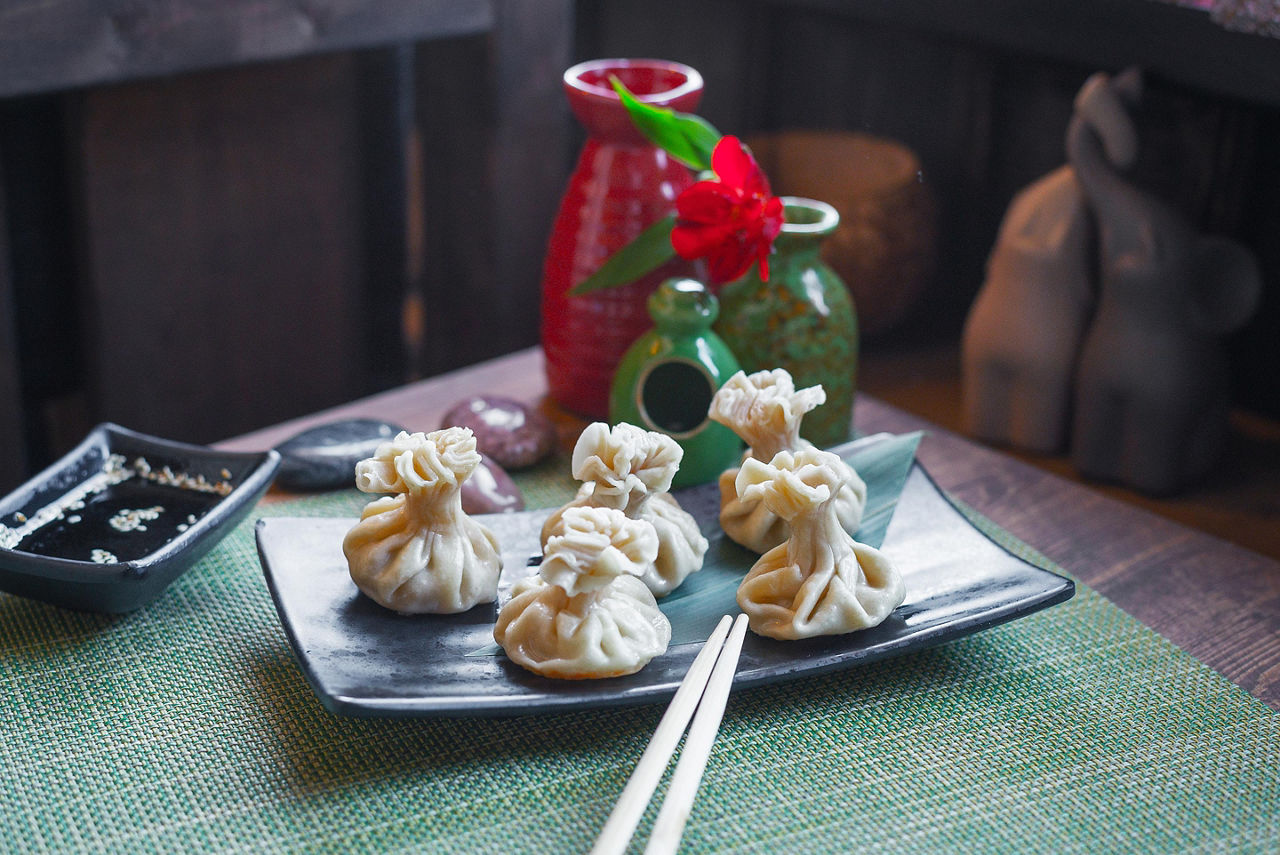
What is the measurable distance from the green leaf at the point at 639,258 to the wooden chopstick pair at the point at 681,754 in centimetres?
53

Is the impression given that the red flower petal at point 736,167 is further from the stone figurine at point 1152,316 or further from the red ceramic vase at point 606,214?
the stone figurine at point 1152,316

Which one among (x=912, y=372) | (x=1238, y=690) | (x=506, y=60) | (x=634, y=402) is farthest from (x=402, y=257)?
(x=1238, y=690)

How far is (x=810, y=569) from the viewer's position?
37.8 inches

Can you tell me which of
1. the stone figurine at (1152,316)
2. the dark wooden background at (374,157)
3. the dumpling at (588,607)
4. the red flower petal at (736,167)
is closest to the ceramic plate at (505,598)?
the dumpling at (588,607)

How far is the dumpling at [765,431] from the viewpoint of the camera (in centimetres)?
106

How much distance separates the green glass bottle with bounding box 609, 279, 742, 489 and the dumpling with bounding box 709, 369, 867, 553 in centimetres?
15

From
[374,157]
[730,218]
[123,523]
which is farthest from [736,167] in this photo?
[374,157]

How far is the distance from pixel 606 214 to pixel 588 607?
640mm

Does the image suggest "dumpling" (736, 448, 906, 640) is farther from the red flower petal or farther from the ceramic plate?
the red flower petal

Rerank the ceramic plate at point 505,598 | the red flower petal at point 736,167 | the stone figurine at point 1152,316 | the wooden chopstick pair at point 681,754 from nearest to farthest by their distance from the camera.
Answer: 1. the wooden chopstick pair at point 681,754
2. the ceramic plate at point 505,598
3. the red flower petal at point 736,167
4. the stone figurine at point 1152,316

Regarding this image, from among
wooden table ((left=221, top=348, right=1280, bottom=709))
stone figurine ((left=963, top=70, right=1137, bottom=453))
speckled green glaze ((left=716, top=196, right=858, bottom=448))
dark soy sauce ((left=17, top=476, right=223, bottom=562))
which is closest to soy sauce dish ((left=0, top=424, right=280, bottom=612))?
→ dark soy sauce ((left=17, top=476, right=223, bottom=562))

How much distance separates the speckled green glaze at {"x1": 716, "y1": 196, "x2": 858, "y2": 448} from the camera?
133cm

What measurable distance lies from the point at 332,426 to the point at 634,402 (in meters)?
0.33

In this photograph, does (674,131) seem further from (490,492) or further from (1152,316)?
(1152,316)
